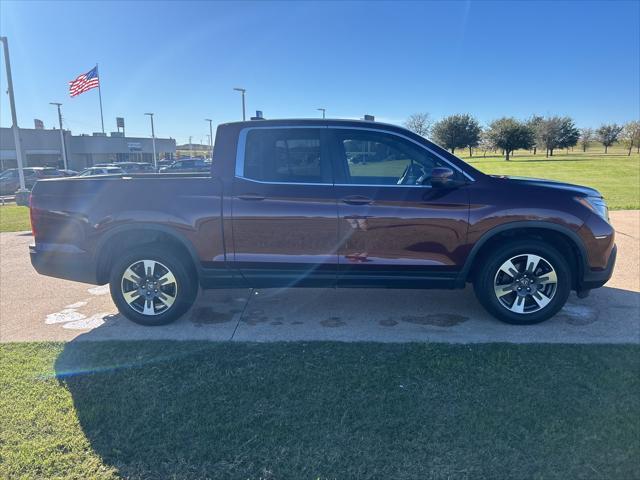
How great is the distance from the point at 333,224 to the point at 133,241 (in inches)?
78.1

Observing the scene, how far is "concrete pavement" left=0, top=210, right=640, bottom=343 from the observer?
4.11 m

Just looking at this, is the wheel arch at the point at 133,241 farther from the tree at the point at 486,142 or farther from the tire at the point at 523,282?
the tree at the point at 486,142

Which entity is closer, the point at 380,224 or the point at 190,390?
the point at 190,390

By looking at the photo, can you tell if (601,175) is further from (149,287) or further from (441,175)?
(149,287)

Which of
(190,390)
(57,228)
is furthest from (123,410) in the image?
(57,228)

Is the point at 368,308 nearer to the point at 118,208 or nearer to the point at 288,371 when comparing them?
the point at 288,371

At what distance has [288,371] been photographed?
134 inches

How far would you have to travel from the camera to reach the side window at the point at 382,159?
4.16 m

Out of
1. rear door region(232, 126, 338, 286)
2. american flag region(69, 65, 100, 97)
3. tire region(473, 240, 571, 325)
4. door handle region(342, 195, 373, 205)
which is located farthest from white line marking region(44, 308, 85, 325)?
american flag region(69, 65, 100, 97)

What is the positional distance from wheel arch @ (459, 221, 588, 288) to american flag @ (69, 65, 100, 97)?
26208mm

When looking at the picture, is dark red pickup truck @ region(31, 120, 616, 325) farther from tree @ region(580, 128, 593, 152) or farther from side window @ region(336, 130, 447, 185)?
tree @ region(580, 128, 593, 152)

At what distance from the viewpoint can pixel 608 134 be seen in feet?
228

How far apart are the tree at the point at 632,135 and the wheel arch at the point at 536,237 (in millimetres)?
66937

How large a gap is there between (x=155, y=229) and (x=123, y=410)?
180cm
